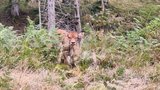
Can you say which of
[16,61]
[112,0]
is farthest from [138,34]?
[112,0]

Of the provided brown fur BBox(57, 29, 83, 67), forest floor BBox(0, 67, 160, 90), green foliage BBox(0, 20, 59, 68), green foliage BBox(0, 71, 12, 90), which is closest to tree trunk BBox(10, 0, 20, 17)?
green foliage BBox(0, 20, 59, 68)

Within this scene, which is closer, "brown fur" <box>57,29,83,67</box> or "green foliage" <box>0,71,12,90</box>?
"green foliage" <box>0,71,12,90</box>

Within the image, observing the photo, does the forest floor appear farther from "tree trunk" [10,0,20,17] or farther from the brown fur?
"tree trunk" [10,0,20,17]

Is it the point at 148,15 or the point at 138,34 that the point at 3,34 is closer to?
the point at 138,34

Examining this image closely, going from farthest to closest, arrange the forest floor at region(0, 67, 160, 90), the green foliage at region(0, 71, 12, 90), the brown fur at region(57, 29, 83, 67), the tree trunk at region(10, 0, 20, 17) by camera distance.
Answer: the tree trunk at region(10, 0, 20, 17) < the brown fur at region(57, 29, 83, 67) < the forest floor at region(0, 67, 160, 90) < the green foliage at region(0, 71, 12, 90)

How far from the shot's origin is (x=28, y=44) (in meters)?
8.14

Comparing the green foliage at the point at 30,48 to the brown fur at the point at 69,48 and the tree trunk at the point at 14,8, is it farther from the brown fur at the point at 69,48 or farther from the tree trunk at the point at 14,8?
the tree trunk at the point at 14,8

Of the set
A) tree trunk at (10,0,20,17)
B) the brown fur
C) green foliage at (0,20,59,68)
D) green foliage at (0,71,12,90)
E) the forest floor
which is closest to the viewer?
green foliage at (0,71,12,90)

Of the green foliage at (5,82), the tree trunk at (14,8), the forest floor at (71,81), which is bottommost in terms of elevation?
the tree trunk at (14,8)

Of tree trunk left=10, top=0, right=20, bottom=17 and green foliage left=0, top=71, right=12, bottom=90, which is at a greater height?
green foliage left=0, top=71, right=12, bottom=90

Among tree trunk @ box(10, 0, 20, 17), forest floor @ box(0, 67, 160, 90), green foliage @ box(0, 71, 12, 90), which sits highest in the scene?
green foliage @ box(0, 71, 12, 90)

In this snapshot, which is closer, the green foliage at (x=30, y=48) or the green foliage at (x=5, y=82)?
the green foliage at (x=5, y=82)

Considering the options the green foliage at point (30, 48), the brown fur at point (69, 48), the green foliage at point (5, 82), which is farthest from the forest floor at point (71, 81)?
the brown fur at point (69, 48)

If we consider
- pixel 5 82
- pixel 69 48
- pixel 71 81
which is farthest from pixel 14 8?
pixel 5 82
